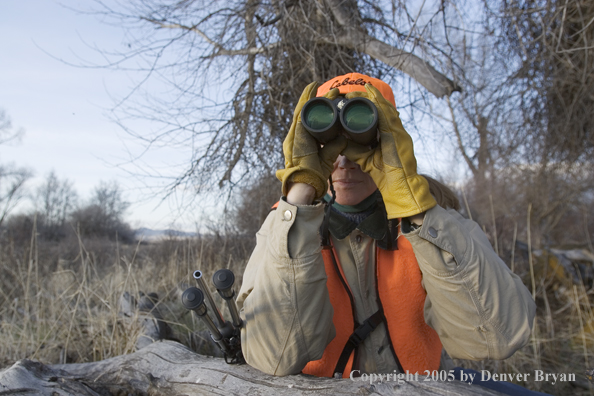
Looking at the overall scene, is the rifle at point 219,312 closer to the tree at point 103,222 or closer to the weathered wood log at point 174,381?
the weathered wood log at point 174,381

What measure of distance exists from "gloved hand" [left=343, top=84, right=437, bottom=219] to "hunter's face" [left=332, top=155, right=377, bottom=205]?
0.19 metres

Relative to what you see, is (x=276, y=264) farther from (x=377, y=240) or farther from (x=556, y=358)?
(x=556, y=358)

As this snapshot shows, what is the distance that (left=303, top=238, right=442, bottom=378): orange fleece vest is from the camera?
4.74ft

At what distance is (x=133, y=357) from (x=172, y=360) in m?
0.23

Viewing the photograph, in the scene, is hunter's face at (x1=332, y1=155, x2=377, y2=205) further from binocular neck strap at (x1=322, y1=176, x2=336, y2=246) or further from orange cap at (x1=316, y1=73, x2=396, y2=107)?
orange cap at (x1=316, y1=73, x2=396, y2=107)

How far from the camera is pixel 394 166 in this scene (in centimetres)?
128

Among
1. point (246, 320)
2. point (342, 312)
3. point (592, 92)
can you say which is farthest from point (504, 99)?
point (246, 320)

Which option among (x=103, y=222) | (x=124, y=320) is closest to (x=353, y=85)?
(x=124, y=320)

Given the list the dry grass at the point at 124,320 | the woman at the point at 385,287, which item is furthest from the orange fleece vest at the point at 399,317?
the dry grass at the point at 124,320

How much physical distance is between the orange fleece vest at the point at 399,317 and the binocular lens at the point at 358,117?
54 cm

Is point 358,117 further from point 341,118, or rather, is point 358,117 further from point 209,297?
point 209,297

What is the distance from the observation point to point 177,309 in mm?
2887

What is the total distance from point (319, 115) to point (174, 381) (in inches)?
46.4

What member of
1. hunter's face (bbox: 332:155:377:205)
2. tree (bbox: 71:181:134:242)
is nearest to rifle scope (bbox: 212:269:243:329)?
hunter's face (bbox: 332:155:377:205)
